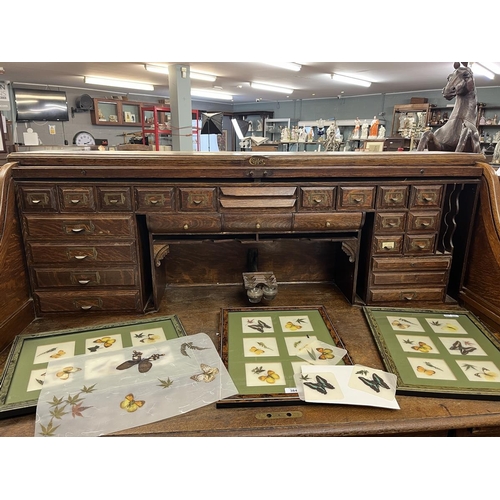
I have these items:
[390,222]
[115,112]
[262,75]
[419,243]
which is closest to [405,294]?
[419,243]

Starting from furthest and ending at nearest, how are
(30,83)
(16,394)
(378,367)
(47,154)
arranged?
1. (30,83)
2. (47,154)
3. (378,367)
4. (16,394)

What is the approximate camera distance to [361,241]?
161 cm

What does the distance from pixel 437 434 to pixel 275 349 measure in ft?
1.72

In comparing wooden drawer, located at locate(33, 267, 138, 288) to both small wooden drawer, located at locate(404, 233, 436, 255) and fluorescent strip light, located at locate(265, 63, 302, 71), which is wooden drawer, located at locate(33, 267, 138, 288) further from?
fluorescent strip light, located at locate(265, 63, 302, 71)

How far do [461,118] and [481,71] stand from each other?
16.3 feet

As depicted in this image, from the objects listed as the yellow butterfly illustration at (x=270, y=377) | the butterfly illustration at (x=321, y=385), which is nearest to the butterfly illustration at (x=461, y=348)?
the butterfly illustration at (x=321, y=385)

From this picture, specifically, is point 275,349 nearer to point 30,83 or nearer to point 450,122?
point 450,122

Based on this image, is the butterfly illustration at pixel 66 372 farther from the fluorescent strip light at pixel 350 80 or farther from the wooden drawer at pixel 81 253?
the fluorescent strip light at pixel 350 80

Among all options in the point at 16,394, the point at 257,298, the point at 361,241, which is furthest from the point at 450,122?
the point at 16,394

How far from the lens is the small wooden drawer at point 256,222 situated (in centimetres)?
145

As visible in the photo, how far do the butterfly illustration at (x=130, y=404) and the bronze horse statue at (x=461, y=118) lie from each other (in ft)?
5.35

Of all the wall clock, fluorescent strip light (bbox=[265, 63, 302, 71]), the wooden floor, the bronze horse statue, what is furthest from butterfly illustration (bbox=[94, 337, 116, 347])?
the wall clock

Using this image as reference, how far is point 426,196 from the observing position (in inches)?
58.7

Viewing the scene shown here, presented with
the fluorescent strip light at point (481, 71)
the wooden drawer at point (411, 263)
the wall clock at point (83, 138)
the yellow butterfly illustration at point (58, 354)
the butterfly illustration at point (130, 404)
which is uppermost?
the fluorescent strip light at point (481, 71)
